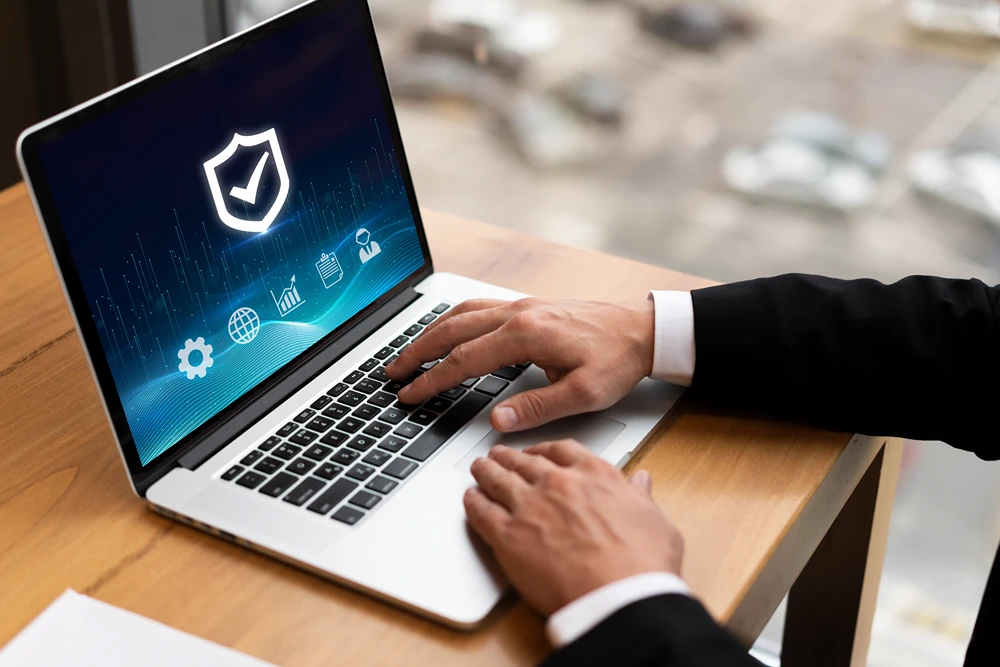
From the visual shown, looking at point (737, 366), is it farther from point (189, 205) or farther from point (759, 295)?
point (189, 205)

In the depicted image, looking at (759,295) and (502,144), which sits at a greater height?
(759,295)

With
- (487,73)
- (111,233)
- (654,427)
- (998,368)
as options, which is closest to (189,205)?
(111,233)

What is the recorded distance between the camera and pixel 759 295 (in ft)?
2.86

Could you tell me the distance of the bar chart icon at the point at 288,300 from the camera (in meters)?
0.87

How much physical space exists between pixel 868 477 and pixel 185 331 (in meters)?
0.72

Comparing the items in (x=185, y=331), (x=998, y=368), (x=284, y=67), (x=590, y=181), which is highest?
(x=284, y=67)

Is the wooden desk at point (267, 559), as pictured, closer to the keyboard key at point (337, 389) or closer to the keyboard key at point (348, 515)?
the keyboard key at point (348, 515)

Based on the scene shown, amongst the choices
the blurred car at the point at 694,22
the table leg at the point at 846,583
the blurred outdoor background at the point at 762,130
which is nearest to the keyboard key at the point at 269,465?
the table leg at the point at 846,583

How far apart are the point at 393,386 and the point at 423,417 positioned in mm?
55

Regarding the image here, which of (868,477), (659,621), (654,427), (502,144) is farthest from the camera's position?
(502,144)

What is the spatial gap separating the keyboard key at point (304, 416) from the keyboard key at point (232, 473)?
0.22 ft

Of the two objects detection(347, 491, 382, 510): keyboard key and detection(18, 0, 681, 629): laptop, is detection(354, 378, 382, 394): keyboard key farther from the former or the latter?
detection(347, 491, 382, 510): keyboard key

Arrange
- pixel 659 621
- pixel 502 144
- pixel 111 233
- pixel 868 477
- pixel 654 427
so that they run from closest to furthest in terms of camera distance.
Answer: pixel 659 621, pixel 111 233, pixel 654 427, pixel 868 477, pixel 502 144

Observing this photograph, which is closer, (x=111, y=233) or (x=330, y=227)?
(x=111, y=233)
